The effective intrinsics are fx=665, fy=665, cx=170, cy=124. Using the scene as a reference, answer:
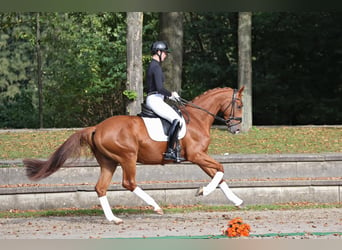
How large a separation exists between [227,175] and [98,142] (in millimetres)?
5213

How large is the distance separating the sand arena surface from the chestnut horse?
43cm

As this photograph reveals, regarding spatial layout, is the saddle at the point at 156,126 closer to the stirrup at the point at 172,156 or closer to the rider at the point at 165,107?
the rider at the point at 165,107

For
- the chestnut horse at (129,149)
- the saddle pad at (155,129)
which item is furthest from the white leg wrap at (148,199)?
the saddle pad at (155,129)

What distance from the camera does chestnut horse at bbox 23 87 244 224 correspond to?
9898mm

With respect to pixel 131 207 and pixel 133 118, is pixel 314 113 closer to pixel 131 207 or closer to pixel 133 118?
pixel 131 207

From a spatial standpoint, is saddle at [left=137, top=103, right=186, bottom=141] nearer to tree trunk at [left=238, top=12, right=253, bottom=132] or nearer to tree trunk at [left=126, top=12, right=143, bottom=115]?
tree trunk at [left=126, top=12, right=143, bottom=115]

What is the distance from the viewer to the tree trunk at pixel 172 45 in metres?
23.1

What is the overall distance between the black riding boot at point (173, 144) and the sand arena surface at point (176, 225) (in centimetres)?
98

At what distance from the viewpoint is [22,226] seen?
984 cm

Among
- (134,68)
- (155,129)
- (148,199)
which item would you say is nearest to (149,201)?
(148,199)

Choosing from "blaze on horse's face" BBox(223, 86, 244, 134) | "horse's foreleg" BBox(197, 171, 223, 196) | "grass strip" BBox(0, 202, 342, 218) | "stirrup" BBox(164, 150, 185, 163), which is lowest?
"grass strip" BBox(0, 202, 342, 218)

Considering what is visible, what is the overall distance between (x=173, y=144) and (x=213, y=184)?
87 centimetres

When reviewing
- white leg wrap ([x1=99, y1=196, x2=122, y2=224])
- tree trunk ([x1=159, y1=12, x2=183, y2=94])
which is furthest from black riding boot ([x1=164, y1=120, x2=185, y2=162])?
tree trunk ([x1=159, y1=12, x2=183, y2=94])

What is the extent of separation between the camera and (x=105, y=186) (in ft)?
32.8
